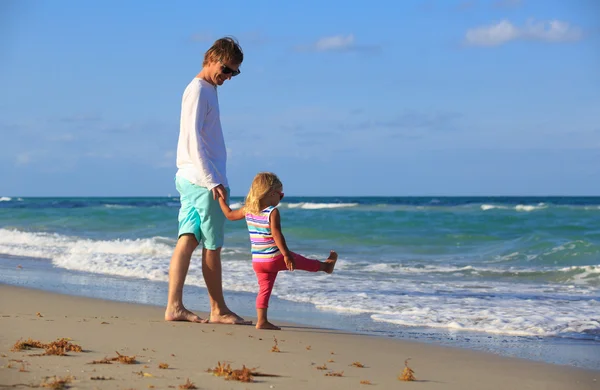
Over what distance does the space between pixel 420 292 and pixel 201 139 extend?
3533mm

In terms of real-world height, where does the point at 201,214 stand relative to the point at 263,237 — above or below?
above

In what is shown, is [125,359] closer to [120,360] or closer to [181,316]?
[120,360]

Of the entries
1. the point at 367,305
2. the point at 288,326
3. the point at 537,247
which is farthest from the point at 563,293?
the point at 537,247

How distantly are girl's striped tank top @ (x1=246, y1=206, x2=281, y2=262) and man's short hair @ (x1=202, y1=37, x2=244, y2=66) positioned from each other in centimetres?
99

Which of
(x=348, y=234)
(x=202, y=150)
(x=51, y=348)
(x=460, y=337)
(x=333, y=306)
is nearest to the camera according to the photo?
(x=51, y=348)

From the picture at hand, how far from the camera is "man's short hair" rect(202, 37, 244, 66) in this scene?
15.7 feet

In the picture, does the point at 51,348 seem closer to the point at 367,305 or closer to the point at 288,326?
the point at 288,326

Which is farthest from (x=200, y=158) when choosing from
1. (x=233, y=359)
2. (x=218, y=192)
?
(x=233, y=359)

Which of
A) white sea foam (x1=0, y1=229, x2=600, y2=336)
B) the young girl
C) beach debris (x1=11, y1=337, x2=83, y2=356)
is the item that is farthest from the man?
white sea foam (x1=0, y1=229, x2=600, y2=336)

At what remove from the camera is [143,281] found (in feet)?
26.7

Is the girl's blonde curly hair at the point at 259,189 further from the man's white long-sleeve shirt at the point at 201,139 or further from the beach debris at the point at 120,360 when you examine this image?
the beach debris at the point at 120,360

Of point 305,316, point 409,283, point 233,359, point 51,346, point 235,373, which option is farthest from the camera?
point 409,283

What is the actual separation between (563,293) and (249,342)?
462cm

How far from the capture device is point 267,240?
4777 millimetres
